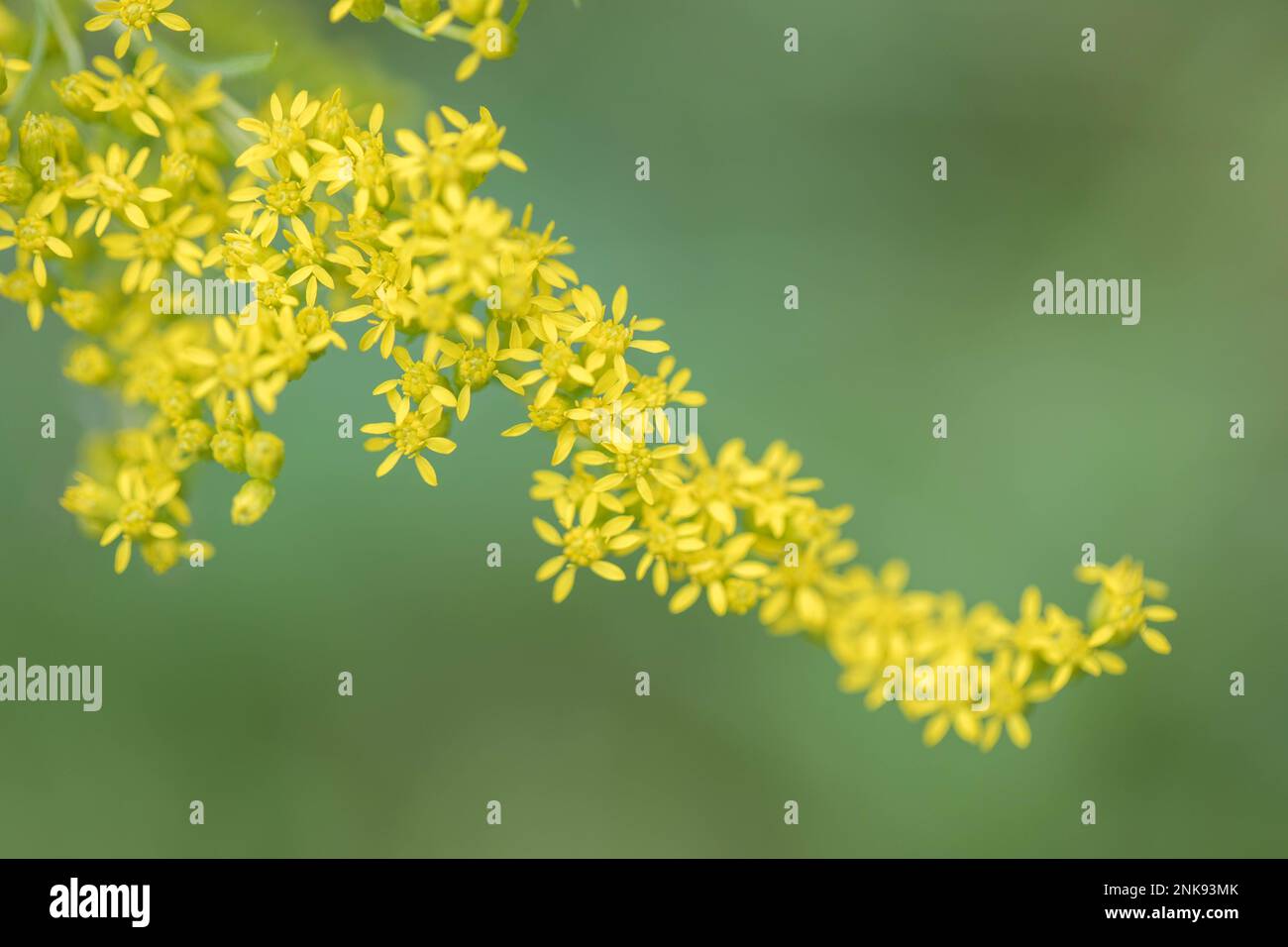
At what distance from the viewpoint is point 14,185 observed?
1764 mm

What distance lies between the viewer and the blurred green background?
3.25 m

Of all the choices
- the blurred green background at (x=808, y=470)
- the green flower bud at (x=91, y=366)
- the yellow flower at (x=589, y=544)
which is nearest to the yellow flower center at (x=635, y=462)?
the yellow flower at (x=589, y=544)

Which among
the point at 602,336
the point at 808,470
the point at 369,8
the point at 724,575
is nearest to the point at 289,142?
the point at 369,8

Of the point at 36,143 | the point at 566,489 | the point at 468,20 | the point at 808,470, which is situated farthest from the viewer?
the point at 808,470

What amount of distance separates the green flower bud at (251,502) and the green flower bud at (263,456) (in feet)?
0.06

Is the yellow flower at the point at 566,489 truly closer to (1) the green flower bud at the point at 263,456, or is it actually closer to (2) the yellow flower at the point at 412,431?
(2) the yellow flower at the point at 412,431

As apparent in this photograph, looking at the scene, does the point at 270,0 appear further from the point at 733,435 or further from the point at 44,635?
the point at 44,635

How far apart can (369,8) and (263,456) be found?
0.73 meters

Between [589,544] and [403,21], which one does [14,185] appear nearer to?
[403,21]

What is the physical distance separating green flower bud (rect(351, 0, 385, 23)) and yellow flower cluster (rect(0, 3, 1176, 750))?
0.46 ft

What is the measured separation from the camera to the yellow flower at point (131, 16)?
181cm

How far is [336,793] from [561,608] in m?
0.90

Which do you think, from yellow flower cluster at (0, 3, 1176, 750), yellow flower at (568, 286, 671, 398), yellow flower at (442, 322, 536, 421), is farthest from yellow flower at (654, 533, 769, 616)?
yellow flower at (442, 322, 536, 421)
